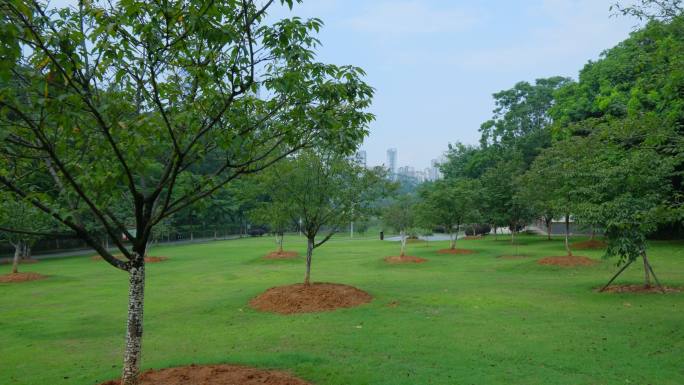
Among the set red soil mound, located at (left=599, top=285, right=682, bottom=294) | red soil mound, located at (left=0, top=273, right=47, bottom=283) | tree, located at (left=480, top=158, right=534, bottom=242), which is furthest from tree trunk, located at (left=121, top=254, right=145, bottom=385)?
tree, located at (left=480, top=158, right=534, bottom=242)

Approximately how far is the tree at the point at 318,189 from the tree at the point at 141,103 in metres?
8.13

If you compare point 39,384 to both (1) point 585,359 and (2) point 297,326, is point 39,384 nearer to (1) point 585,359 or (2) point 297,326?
(2) point 297,326

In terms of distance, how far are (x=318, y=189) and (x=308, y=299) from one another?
10.3 feet

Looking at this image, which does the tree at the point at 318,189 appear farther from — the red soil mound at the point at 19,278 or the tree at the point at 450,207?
the tree at the point at 450,207

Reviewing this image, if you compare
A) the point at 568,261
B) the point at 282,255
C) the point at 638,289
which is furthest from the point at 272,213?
the point at 282,255

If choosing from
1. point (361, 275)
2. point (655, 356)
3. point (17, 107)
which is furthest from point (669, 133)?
point (361, 275)

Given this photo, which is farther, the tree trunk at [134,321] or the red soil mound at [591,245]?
the red soil mound at [591,245]

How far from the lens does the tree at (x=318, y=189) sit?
14312mm

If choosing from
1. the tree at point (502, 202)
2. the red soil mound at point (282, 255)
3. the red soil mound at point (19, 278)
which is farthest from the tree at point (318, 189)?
the tree at point (502, 202)

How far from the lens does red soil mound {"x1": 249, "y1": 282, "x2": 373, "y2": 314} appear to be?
42.2ft

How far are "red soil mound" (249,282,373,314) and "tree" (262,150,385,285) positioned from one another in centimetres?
116

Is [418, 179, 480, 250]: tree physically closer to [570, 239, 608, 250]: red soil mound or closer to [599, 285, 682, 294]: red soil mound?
[570, 239, 608, 250]: red soil mound

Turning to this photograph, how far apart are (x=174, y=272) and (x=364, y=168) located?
42.7ft

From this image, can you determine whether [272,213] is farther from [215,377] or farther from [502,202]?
[502,202]
